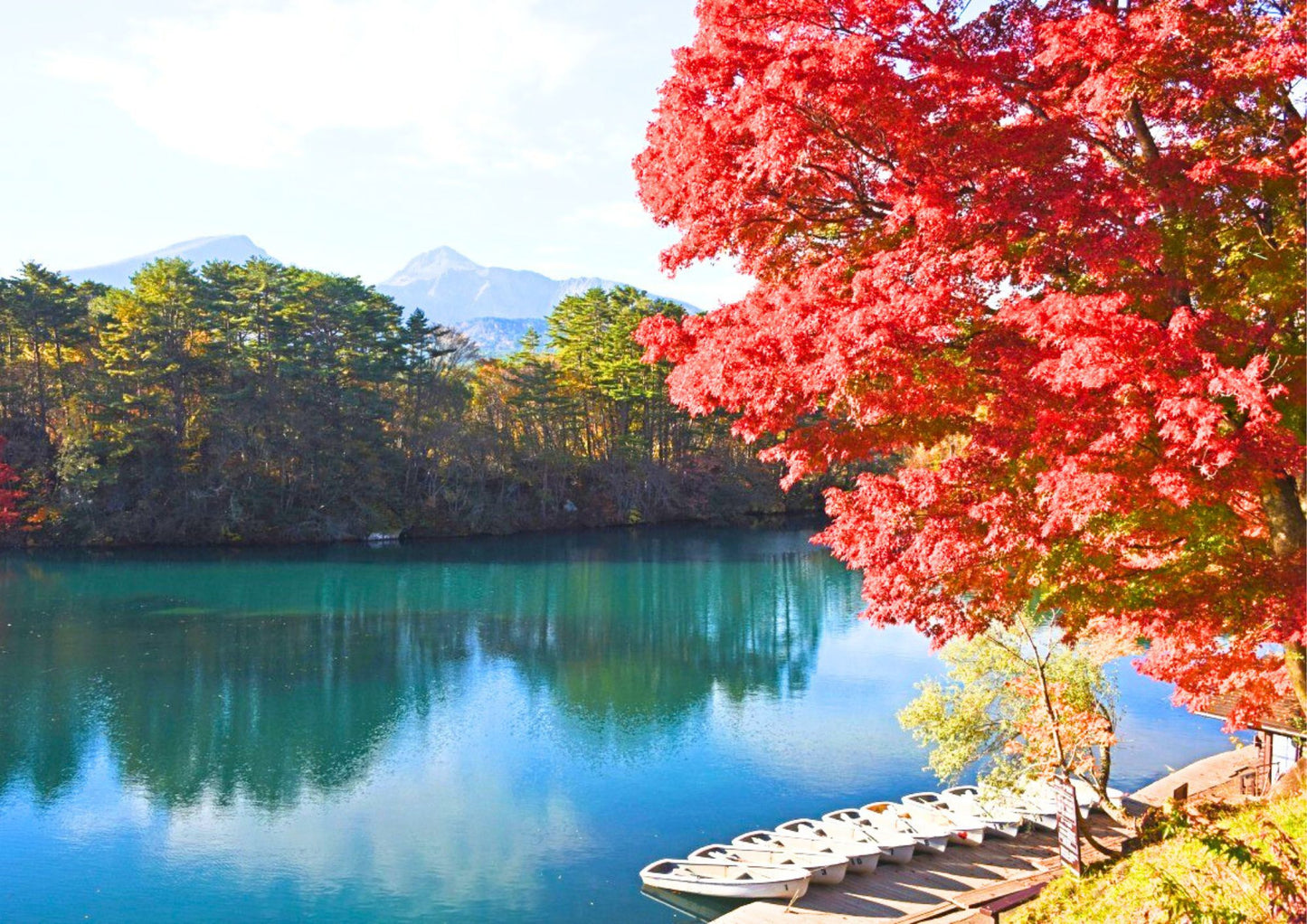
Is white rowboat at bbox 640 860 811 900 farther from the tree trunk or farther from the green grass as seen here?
the tree trunk

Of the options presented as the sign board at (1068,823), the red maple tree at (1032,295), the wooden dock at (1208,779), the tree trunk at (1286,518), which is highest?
the red maple tree at (1032,295)

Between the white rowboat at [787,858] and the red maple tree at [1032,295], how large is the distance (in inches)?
225

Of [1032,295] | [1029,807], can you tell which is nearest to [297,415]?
[1029,807]

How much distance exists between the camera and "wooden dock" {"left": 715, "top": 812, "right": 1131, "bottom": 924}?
1033cm

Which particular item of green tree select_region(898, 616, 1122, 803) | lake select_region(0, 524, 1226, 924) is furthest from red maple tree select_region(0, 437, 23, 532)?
green tree select_region(898, 616, 1122, 803)

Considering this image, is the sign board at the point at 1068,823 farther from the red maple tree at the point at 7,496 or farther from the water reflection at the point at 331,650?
the red maple tree at the point at 7,496

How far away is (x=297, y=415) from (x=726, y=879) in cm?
3815

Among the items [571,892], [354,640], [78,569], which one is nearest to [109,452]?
[78,569]

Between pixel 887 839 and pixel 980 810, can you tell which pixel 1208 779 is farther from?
pixel 887 839

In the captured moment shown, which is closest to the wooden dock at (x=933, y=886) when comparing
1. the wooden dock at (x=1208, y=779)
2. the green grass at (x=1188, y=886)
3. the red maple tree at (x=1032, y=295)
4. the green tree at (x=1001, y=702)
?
the green tree at (x=1001, y=702)

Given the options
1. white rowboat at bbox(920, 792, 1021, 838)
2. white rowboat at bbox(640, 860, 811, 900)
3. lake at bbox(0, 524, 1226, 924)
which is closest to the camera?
white rowboat at bbox(640, 860, 811, 900)

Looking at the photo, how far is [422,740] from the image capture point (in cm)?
1816

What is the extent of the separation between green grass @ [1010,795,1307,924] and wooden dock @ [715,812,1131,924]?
284 cm

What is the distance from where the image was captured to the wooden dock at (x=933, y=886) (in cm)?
1033
